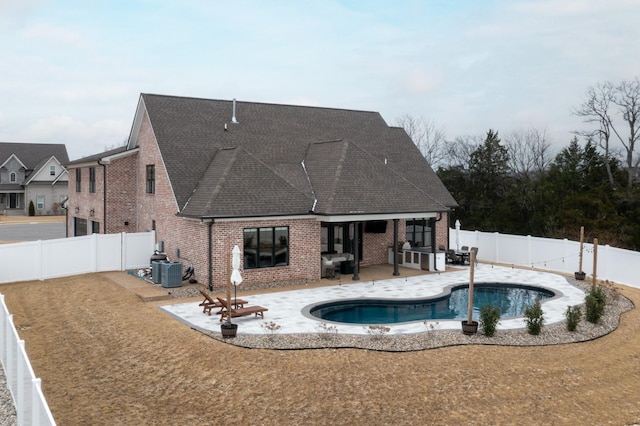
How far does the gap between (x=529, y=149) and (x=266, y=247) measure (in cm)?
4811

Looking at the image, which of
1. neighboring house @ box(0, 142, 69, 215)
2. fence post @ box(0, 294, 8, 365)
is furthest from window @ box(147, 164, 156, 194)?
neighboring house @ box(0, 142, 69, 215)

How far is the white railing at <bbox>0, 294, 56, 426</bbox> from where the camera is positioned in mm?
7233

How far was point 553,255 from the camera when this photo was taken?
26281 mm

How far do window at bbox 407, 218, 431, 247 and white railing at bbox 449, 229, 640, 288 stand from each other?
5.35ft

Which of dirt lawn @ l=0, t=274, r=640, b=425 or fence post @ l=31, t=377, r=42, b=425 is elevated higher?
fence post @ l=31, t=377, r=42, b=425

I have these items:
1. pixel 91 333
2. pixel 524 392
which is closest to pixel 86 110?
pixel 91 333

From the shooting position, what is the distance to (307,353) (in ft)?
41.2

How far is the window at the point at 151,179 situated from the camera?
24.5m

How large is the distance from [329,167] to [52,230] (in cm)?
3225

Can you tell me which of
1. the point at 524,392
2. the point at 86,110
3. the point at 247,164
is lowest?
the point at 524,392

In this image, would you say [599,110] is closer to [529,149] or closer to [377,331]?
[529,149]

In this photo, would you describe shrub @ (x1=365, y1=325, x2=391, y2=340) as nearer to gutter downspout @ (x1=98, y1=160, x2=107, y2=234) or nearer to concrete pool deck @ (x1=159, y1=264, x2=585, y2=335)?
concrete pool deck @ (x1=159, y1=264, x2=585, y2=335)

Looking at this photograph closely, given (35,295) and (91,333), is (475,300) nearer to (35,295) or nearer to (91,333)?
(91,333)

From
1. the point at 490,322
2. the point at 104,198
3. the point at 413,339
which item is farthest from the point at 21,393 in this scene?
the point at 104,198
